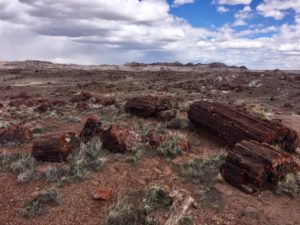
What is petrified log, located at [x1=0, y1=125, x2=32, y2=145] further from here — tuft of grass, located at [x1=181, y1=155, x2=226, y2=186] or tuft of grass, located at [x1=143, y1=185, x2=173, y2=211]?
tuft of grass, located at [x1=143, y1=185, x2=173, y2=211]

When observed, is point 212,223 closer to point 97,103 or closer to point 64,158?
point 64,158

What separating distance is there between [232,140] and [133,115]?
4.36 metres

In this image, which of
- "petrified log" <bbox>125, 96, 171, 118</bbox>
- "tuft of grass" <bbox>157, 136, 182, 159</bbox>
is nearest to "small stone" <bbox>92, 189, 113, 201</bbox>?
"tuft of grass" <bbox>157, 136, 182, 159</bbox>

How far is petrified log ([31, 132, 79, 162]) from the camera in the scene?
888 centimetres

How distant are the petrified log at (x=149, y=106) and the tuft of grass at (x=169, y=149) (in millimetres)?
3277

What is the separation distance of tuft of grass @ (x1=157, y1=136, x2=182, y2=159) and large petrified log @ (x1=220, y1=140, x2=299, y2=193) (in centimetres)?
153

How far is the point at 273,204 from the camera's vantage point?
23.0ft

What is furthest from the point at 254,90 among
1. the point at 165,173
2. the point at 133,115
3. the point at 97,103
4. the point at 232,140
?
the point at 165,173

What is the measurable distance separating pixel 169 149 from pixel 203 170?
1212 millimetres

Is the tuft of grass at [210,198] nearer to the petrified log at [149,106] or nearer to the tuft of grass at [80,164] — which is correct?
the tuft of grass at [80,164]

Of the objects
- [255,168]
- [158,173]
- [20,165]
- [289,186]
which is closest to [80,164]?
[20,165]

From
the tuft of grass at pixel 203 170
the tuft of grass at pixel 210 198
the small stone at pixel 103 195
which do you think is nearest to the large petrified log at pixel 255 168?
the tuft of grass at pixel 203 170

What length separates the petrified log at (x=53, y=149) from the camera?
29.1ft

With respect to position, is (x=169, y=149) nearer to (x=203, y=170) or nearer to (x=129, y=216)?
(x=203, y=170)
